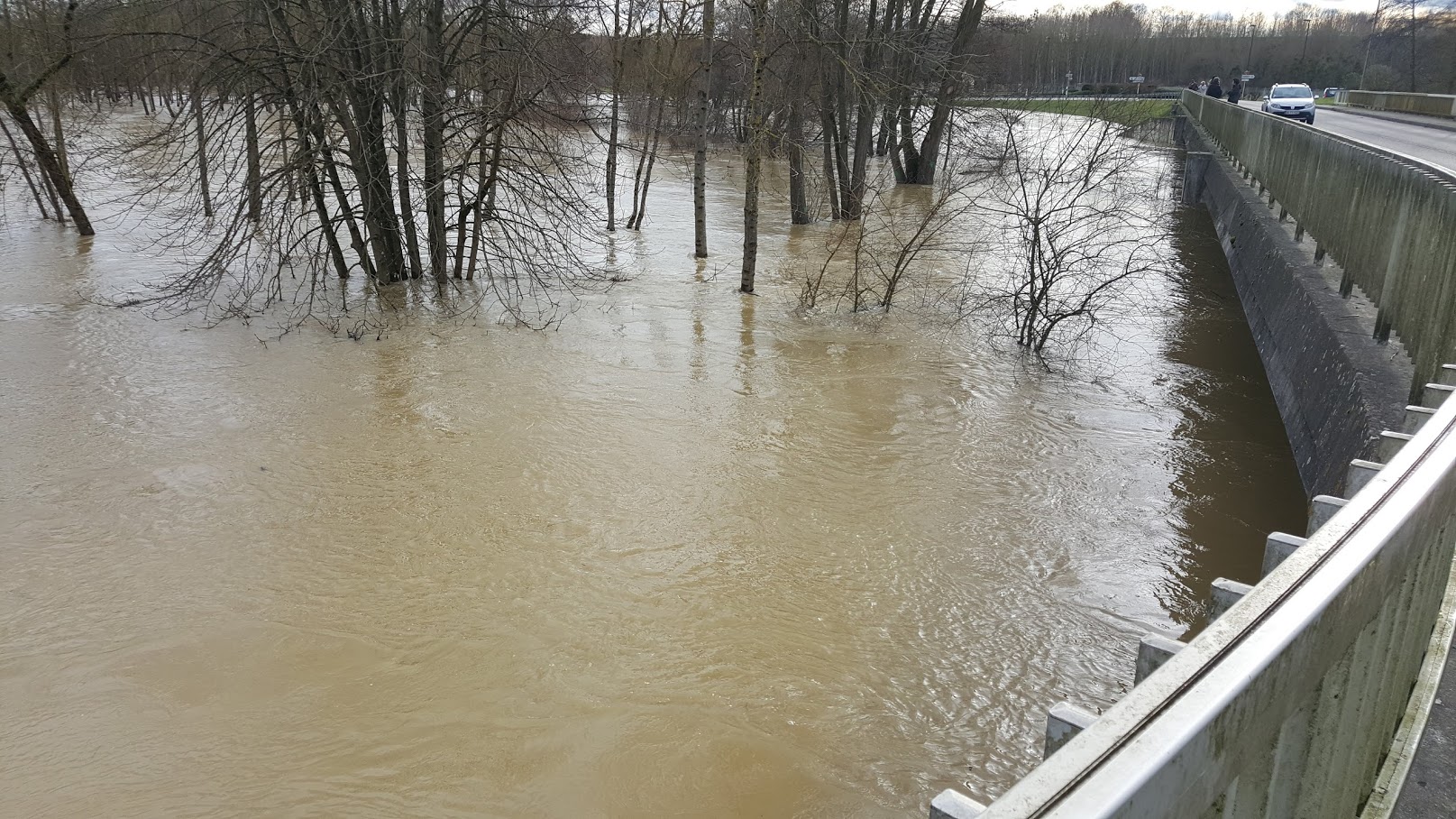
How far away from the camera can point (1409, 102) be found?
4350 centimetres

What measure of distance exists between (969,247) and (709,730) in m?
15.1

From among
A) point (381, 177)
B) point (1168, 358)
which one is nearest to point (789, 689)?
point (1168, 358)

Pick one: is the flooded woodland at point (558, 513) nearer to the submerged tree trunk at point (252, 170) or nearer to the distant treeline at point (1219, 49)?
the submerged tree trunk at point (252, 170)

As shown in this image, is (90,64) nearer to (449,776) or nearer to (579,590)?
(579,590)

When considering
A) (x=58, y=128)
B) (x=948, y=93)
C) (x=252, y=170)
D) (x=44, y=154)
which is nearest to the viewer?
(x=252, y=170)

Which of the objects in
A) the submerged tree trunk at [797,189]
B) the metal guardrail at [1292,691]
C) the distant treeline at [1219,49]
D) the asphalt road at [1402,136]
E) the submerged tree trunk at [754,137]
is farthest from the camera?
the distant treeline at [1219,49]

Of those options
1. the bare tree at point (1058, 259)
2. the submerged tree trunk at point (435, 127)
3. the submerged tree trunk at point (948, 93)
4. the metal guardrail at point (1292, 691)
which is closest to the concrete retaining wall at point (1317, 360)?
the bare tree at point (1058, 259)

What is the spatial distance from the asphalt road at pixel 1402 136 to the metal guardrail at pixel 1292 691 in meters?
15.8

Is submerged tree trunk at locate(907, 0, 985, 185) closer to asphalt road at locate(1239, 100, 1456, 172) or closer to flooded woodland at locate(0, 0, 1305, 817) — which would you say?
asphalt road at locate(1239, 100, 1456, 172)

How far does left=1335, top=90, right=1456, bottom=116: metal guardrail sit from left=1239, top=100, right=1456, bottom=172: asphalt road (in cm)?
231

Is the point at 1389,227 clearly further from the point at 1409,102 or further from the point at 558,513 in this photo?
the point at 1409,102

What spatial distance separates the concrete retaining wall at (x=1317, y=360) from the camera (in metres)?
6.09

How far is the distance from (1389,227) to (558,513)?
249 inches

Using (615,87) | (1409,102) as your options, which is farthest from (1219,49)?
(615,87)
